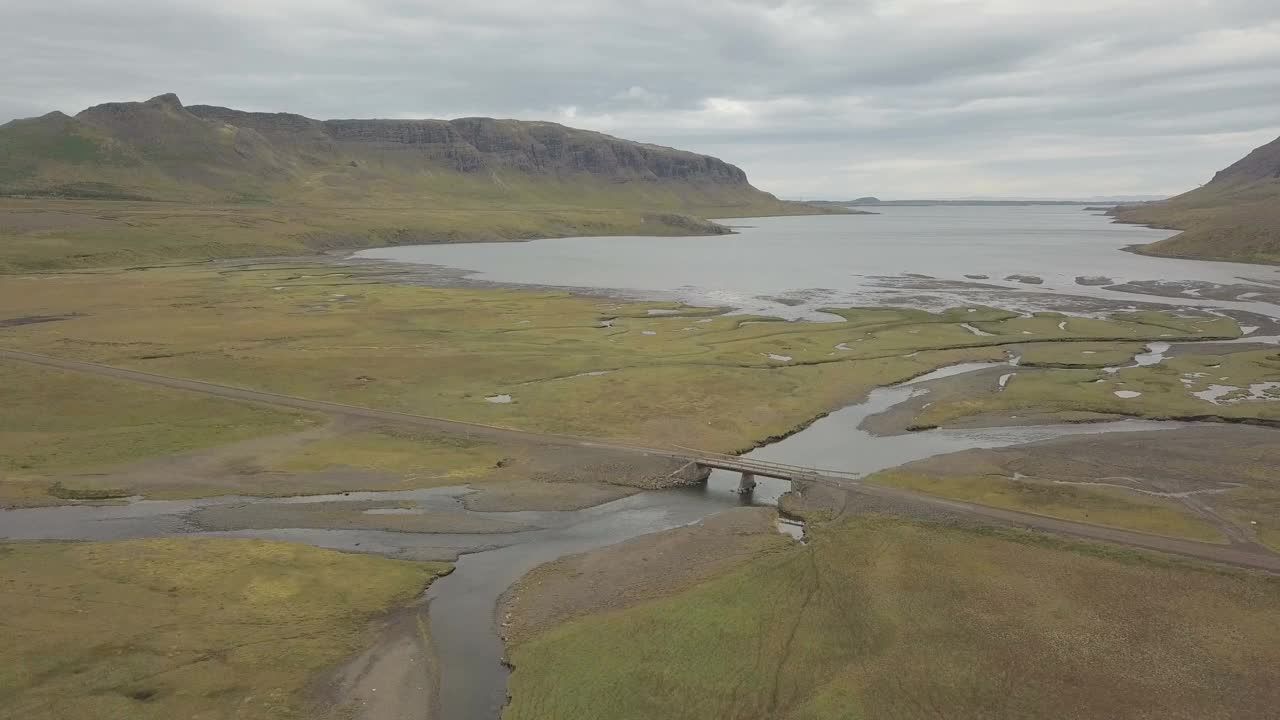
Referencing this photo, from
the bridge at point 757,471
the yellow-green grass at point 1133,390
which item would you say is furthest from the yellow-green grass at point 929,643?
the yellow-green grass at point 1133,390

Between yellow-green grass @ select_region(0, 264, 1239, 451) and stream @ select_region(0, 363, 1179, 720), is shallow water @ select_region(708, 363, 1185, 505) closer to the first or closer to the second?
stream @ select_region(0, 363, 1179, 720)

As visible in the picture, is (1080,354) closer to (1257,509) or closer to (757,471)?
(1257,509)

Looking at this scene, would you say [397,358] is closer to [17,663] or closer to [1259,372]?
[17,663]

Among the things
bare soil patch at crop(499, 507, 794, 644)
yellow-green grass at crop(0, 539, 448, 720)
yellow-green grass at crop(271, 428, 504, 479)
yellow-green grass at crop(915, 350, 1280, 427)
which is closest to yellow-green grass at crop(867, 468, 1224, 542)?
bare soil patch at crop(499, 507, 794, 644)

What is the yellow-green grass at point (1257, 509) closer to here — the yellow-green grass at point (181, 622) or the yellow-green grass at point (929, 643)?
the yellow-green grass at point (929, 643)

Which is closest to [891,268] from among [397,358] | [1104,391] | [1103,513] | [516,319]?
[516,319]

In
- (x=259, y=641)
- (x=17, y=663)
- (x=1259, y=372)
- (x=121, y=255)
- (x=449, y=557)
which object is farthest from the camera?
(x=121, y=255)
